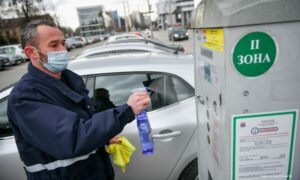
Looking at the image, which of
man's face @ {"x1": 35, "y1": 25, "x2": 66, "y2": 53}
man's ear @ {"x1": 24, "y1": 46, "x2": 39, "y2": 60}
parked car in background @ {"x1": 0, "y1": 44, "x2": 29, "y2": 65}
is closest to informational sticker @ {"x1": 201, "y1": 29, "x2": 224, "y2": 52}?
man's face @ {"x1": 35, "y1": 25, "x2": 66, "y2": 53}

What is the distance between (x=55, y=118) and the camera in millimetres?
1406

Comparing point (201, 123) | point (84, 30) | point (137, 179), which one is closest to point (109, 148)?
point (137, 179)

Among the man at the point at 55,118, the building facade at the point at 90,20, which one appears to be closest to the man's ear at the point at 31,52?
the man at the point at 55,118

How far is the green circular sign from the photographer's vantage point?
3.62 ft

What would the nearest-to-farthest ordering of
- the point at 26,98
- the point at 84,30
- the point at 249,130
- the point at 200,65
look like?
the point at 249,130 < the point at 26,98 < the point at 200,65 < the point at 84,30

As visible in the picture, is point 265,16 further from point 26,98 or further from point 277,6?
point 26,98

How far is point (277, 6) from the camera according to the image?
1.05 metres

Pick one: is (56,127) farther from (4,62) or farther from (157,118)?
(4,62)

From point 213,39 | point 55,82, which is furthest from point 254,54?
point 55,82

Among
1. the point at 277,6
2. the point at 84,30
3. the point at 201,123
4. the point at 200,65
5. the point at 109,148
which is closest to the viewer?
the point at 277,6

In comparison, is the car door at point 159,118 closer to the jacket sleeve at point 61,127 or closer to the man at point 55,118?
the man at point 55,118

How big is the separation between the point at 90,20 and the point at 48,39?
10755cm

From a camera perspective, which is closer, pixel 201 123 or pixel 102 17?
pixel 201 123

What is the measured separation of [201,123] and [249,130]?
54 centimetres
